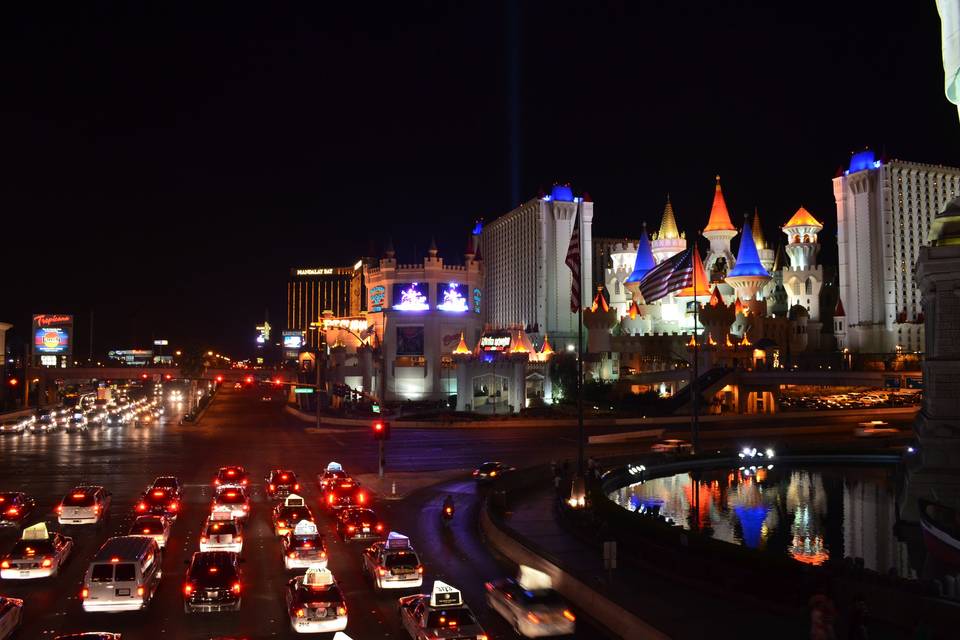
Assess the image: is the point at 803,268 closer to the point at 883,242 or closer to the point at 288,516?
the point at 883,242

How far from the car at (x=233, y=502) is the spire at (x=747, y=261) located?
267ft

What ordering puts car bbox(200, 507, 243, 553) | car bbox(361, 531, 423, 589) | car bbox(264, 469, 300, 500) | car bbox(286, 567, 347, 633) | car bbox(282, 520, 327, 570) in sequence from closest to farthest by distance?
car bbox(286, 567, 347, 633) → car bbox(361, 531, 423, 589) → car bbox(282, 520, 327, 570) → car bbox(200, 507, 243, 553) → car bbox(264, 469, 300, 500)

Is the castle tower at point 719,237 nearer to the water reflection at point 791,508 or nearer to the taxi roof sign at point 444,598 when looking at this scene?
the water reflection at point 791,508

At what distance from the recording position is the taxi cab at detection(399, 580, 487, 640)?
1377cm

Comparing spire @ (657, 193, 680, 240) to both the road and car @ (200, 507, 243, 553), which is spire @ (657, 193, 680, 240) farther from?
car @ (200, 507, 243, 553)

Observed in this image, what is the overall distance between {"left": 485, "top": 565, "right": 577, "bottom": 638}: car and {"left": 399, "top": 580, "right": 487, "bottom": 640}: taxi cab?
0.95m

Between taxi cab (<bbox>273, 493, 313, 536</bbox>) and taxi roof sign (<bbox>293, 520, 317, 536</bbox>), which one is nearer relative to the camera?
taxi roof sign (<bbox>293, 520, 317, 536</bbox>)

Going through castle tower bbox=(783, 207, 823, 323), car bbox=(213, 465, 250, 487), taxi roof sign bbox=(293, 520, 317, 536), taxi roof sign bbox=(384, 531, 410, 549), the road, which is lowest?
the road

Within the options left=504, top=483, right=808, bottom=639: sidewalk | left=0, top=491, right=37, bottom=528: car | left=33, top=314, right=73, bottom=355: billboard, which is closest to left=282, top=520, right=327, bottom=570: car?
left=504, top=483, right=808, bottom=639: sidewalk

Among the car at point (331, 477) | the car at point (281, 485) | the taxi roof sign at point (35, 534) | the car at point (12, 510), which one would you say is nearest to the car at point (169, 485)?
the car at point (281, 485)

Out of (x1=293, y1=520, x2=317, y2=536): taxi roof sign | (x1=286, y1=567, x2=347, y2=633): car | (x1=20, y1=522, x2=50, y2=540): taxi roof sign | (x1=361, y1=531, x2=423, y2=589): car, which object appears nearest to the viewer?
(x1=286, y1=567, x2=347, y2=633): car

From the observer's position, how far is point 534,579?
19.1 metres

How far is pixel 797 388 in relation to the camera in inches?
3440

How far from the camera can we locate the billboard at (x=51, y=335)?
114m
